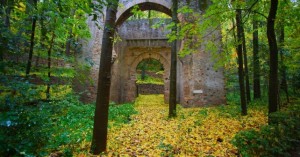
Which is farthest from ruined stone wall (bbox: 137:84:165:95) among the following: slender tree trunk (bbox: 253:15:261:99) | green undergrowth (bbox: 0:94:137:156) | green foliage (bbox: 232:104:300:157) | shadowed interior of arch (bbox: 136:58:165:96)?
green foliage (bbox: 232:104:300:157)

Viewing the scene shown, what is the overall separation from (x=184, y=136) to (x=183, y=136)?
29 mm

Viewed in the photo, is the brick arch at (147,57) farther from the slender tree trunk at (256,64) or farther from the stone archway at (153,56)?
the slender tree trunk at (256,64)

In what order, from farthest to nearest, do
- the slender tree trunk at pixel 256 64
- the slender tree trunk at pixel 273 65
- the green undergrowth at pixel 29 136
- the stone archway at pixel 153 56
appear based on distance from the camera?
the stone archway at pixel 153 56 → the slender tree trunk at pixel 256 64 → the slender tree trunk at pixel 273 65 → the green undergrowth at pixel 29 136

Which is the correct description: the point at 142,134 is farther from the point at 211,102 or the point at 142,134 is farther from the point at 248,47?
the point at 248,47

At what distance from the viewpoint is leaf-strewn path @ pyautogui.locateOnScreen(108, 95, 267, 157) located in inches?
174

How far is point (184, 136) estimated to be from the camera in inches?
215

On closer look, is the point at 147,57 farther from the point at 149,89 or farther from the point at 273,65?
the point at 273,65

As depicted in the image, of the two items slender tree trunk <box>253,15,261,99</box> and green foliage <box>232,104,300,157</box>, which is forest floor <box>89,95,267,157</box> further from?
slender tree trunk <box>253,15,261,99</box>

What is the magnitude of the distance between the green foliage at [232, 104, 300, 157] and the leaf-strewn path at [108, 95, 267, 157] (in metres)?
0.40

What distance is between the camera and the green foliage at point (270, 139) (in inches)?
147

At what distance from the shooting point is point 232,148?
14.7 feet

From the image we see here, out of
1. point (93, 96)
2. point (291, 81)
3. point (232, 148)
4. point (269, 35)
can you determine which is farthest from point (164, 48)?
point (232, 148)

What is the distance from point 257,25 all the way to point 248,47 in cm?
323

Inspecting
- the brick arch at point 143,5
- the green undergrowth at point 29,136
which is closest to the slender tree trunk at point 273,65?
the green undergrowth at point 29,136
